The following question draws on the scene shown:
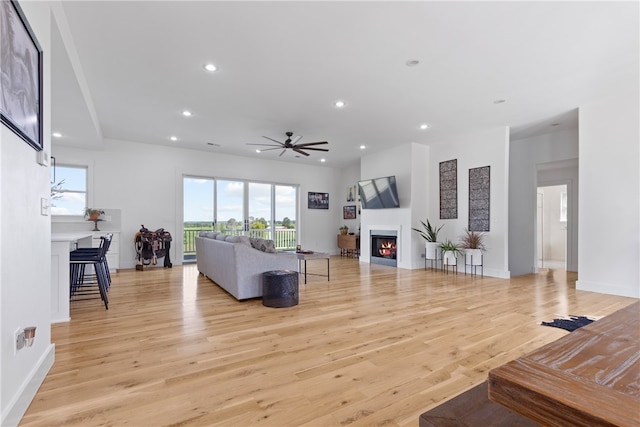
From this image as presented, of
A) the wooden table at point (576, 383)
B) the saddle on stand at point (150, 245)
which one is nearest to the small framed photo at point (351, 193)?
the saddle on stand at point (150, 245)

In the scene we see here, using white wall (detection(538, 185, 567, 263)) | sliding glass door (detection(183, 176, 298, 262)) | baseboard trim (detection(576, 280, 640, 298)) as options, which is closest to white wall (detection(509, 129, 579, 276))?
baseboard trim (detection(576, 280, 640, 298))

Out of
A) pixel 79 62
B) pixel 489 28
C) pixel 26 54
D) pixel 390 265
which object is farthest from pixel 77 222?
pixel 489 28

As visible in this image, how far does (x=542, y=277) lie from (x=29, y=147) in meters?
7.39

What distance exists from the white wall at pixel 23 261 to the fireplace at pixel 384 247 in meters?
6.20

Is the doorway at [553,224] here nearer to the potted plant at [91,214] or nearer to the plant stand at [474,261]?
the plant stand at [474,261]

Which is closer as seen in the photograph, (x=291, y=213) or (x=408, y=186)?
(x=408, y=186)

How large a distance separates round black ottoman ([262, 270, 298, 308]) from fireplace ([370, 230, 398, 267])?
4.00 m

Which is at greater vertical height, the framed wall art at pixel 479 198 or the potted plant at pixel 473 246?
the framed wall art at pixel 479 198

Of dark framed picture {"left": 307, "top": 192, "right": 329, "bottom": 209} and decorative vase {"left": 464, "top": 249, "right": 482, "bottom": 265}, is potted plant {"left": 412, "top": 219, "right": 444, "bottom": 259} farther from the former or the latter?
dark framed picture {"left": 307, "top": 192, "right": 329, "bottom": 209}

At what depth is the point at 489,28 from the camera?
287cm

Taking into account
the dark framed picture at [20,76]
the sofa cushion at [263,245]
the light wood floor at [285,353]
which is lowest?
the light wood floor at [285,353]

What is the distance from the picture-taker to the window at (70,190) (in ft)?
21.0

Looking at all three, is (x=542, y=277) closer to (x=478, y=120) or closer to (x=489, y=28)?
(x=478, y=120)

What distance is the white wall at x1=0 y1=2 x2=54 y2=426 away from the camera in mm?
1517
